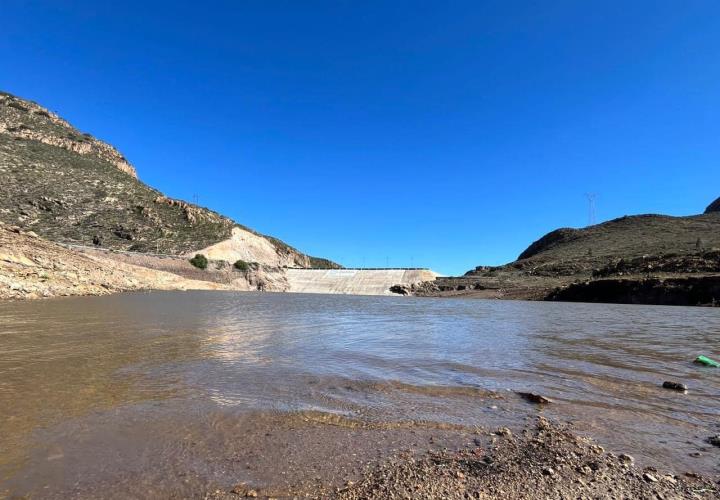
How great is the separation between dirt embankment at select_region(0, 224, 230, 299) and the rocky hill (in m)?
15.3

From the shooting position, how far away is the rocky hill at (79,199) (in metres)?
63.9

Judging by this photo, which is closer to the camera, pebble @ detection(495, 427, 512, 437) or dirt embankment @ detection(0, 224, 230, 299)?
pebble @ detection(495, 427, 512, 437)

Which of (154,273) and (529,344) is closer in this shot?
(529,344)

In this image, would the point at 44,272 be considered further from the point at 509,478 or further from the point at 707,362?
the point at 707,362

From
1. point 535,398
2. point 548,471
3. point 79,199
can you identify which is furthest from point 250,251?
point 548,471

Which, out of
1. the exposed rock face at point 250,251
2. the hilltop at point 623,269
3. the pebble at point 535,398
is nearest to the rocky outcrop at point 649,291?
the hilltop at point 623,269

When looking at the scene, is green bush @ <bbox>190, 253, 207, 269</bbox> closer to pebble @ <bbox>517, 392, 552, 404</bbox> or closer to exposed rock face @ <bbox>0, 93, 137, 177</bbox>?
exposed rock face @ <bbox>0, 93, 137, 177</bbox>

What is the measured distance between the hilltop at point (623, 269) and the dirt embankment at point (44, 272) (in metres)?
48.6

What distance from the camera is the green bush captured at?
7731 centimetres

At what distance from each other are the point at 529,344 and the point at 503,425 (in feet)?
30.6

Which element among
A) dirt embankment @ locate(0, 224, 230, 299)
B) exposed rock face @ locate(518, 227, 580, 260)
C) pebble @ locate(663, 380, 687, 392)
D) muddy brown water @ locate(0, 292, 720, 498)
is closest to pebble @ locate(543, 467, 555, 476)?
muddy brown water @ locate(0, 292, 720, 498)

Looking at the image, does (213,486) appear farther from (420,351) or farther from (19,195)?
(19,195)

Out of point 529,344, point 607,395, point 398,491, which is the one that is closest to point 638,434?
point 607,395

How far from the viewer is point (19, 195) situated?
63.1 m
